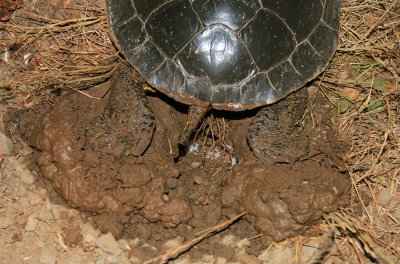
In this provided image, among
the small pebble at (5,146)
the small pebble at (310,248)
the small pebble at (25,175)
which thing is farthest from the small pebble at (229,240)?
the small pebble at (5,146)

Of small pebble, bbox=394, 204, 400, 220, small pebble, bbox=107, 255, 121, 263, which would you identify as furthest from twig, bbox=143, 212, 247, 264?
small pebble, bbox=394, 204, 400, 220

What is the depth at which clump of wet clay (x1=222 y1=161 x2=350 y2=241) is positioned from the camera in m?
3.65

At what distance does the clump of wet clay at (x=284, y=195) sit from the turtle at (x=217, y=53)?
0.61 ft

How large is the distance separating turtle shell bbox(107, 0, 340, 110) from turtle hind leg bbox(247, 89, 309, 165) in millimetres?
194

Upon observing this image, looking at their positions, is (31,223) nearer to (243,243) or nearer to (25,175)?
(25,175)

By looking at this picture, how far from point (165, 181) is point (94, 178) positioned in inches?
21.8

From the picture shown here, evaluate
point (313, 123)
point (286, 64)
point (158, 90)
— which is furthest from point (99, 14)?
point (313, 123)

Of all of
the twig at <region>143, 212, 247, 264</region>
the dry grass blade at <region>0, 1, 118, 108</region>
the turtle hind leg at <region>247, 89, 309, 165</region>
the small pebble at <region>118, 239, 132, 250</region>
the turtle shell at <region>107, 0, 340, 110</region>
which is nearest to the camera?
the turtle shell at <region>107, 0, 340, 110</region>

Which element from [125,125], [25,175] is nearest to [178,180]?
[125,125]

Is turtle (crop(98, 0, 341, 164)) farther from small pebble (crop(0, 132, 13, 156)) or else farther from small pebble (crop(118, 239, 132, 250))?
small pebble (crop(0, 132, 13, 156))

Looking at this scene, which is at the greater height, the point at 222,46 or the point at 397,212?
the point at 222,46

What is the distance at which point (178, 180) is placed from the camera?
12.8 feet

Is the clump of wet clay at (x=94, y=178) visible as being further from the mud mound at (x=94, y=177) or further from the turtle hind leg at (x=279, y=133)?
the turtle hind leg at (x=279, y=133)

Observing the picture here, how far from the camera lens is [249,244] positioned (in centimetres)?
377
